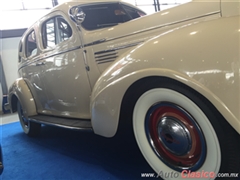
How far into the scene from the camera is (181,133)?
1.61 m

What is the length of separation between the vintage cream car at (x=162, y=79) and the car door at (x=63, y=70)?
0.04 ft

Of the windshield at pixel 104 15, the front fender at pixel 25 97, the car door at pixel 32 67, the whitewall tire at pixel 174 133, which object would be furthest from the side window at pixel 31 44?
the whitewall tire at pixel 174 133

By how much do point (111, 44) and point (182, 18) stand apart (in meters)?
0.71

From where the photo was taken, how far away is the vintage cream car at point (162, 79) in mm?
1373

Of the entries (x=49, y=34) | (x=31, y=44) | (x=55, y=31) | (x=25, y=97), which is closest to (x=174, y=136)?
(x=55, y=31)

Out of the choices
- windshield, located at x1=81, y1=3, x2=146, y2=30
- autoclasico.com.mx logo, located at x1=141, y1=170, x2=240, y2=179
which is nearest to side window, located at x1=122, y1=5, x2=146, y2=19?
windshield, located at x1=81, y1=3, x2=146, y2=30

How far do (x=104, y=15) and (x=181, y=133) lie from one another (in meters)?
1.71

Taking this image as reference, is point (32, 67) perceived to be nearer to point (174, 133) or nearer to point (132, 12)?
point (132, 12)

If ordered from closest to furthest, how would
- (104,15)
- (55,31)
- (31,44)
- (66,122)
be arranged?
1. (66,122)
2. (104,15)
3. (55,31)
4. (31,44)

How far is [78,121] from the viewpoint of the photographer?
253 cm

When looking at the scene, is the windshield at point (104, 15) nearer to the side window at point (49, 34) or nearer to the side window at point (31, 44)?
the side window at point (49, 34)

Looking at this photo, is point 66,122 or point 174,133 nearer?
point 174,133

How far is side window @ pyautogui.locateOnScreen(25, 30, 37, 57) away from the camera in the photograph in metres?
3.46

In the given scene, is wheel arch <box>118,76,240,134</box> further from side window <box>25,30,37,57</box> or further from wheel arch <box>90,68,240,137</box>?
side window <box>25,30,37,57</box>
